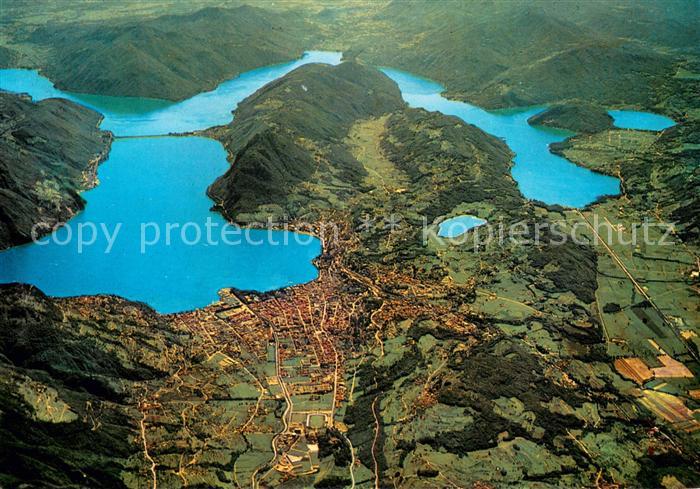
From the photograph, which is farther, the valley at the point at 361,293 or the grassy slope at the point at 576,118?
the grassy slope at the point at 576,118

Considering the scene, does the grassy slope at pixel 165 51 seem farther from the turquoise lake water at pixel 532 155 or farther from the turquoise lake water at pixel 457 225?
the turquoise lake water at pixel 457 225

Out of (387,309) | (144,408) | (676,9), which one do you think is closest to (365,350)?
(387,309)

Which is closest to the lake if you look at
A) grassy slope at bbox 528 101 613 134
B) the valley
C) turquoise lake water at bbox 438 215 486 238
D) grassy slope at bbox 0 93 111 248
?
the valley

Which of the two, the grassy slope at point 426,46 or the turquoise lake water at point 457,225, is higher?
the grassy slope at point 426,46

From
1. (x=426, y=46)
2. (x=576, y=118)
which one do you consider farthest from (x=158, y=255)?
(x=426, y=46)

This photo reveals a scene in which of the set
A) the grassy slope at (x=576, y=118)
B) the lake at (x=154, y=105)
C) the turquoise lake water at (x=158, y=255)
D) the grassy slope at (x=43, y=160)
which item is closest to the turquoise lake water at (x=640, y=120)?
the grassy slope at (x=576, y=118)

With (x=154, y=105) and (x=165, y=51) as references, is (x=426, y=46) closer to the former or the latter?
(x=165, y=51)

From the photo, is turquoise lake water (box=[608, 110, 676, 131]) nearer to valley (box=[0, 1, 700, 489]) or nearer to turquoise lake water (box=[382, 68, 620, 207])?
valley (box=[0, 1, 700, 489])

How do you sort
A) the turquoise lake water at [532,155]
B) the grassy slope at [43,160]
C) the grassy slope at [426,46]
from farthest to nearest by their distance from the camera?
1. the grassy slope at [426,46]
2. the turquoise lake water at [532,155]
3. the grassy slope at [43,160]
